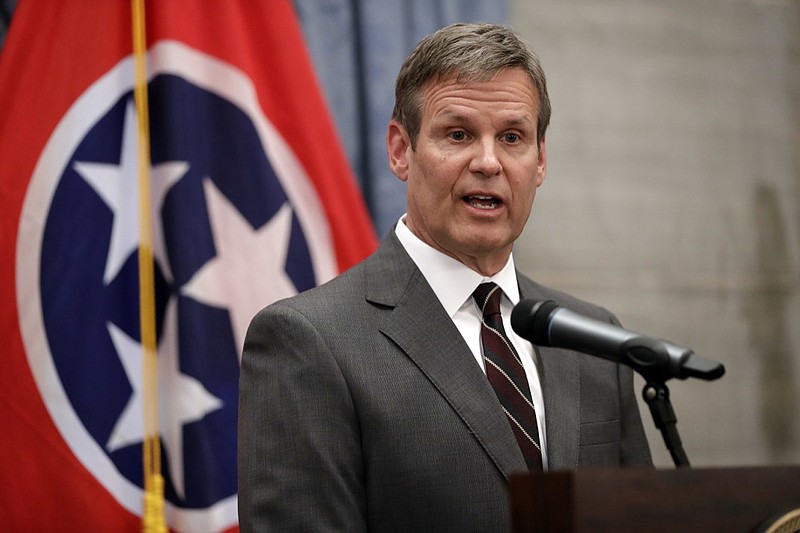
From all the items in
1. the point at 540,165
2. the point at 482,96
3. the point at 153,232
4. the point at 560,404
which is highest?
the point at 482,96

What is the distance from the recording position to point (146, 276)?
2.57m

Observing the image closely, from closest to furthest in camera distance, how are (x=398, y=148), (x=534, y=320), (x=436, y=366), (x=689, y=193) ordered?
(x=534, y=320)
(x=436, y=366)
(x=398, y=148)
(x=689, y=193)

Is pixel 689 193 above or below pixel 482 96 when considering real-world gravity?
below

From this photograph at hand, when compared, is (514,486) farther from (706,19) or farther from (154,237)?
(706,19)

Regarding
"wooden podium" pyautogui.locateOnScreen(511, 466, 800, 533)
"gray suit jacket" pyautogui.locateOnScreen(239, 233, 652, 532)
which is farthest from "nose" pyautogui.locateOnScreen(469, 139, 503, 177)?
"wooden podium" pyautogui.locateOnScreen(511, 466, 800, 533)

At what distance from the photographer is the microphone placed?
1.33m

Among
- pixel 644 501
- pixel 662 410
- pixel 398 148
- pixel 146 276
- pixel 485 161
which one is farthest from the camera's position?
pixel 146 276

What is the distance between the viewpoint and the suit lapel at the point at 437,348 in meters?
1.76

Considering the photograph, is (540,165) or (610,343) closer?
(610,343)

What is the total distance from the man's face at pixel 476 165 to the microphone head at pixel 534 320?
429 millimetres

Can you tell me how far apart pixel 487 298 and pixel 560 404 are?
25cm

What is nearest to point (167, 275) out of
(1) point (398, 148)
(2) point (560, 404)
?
(1) point (398, 148)

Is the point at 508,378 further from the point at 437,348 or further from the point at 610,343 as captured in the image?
the point at 610,343

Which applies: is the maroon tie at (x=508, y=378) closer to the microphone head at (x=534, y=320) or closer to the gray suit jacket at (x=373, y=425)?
the gray suit jacket at (x=373, y=425)
